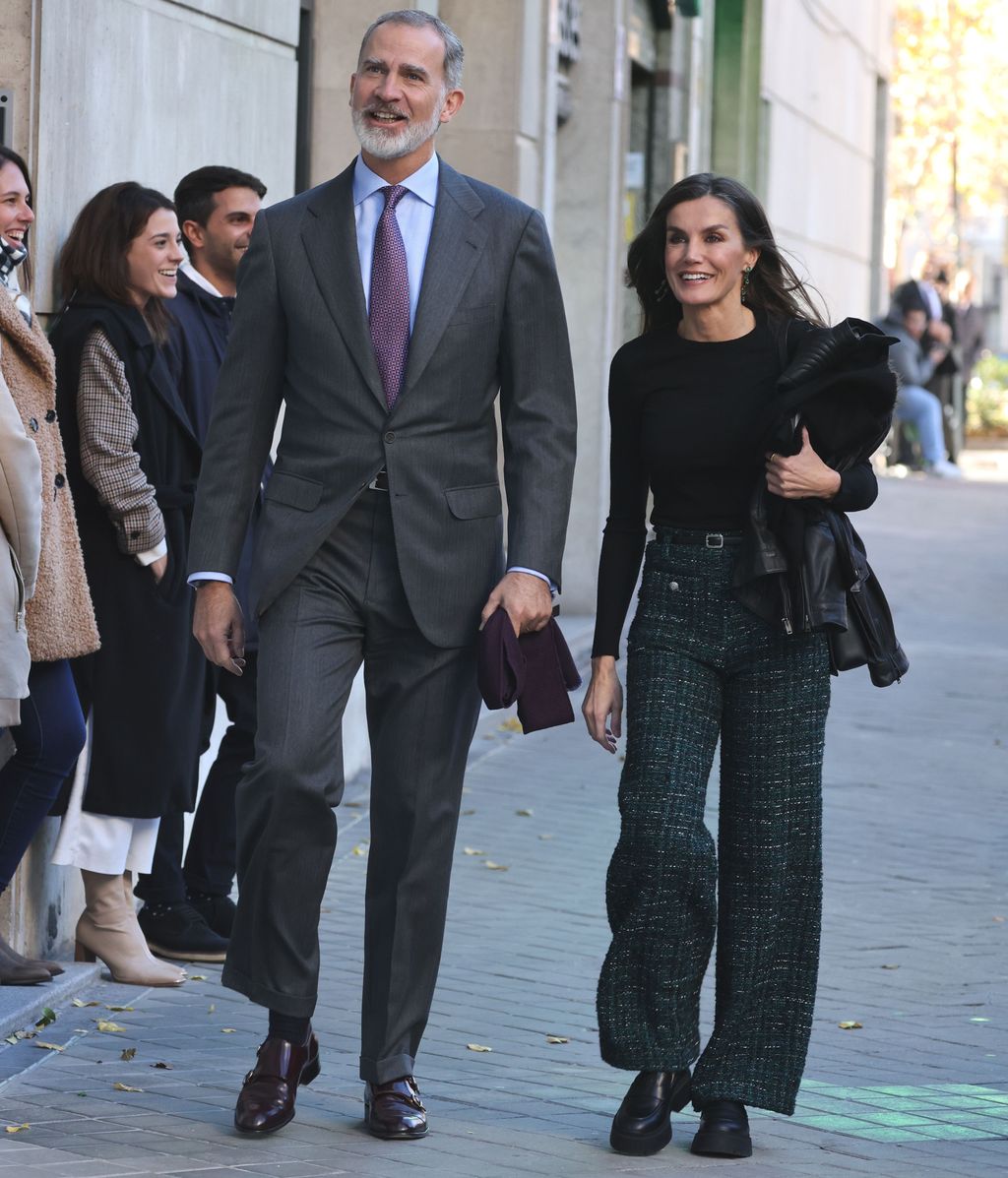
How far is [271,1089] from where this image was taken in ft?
15.0

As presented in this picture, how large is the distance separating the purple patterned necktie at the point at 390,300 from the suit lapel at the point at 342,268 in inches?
1.2

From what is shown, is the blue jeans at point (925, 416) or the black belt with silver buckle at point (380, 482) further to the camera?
the blue jeans at point (925, 416)

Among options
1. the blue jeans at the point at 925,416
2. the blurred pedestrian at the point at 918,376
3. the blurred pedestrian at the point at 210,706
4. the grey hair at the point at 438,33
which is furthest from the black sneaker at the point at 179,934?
the blue jeans at the point at 925,416

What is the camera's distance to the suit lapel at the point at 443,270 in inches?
177

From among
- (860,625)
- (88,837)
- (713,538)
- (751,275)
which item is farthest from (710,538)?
(88,837)

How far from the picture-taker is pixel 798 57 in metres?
24.1

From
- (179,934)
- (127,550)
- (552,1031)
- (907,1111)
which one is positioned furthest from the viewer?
(179,934)

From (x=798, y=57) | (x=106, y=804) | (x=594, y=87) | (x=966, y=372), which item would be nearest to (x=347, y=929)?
(x=106, y=804)

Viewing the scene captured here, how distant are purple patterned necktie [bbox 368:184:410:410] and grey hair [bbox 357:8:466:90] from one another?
0.83ft

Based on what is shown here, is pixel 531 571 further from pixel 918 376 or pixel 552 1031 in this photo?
pixel 918 376

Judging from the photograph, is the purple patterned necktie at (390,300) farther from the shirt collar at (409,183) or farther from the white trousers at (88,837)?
the white trousers at (88,837)

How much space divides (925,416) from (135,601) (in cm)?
2052

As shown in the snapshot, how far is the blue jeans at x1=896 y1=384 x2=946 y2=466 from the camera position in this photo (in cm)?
2492

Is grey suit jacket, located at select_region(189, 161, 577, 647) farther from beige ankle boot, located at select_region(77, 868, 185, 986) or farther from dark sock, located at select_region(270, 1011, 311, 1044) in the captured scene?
beige ankle boot, located at select_region(77, 868, 185, 986)
